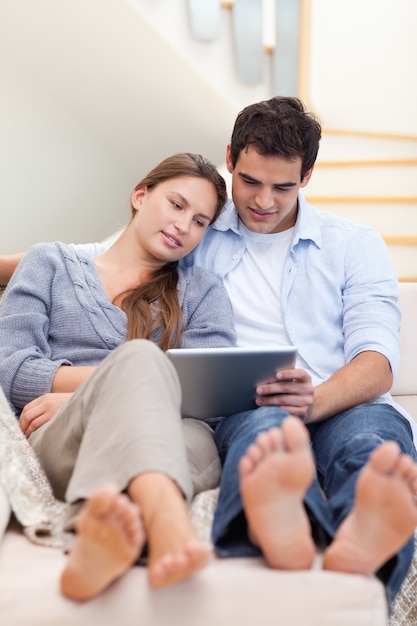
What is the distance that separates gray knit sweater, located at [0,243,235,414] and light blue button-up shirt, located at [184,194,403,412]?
5.9 inches

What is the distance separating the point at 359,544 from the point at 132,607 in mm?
262

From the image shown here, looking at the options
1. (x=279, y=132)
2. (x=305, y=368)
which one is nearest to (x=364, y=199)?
(x=279, y=132)

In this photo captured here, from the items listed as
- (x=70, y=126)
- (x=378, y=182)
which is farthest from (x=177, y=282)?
(x=70, y=126)

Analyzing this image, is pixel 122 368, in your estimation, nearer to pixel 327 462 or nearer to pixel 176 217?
pixel 327 462

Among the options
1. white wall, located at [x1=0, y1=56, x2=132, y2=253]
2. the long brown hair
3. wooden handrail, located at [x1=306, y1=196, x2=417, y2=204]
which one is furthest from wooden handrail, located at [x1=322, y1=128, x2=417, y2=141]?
the long brown hair

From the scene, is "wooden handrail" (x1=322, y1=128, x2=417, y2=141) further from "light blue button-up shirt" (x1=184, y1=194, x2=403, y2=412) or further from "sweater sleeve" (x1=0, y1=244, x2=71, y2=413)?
"sweater sleeve" (x1=0, y1=244, x2=71, y2=413)

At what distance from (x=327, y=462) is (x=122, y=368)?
1.51 feet

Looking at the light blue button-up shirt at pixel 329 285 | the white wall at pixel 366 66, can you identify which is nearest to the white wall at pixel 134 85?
the white wall at pixel 366 66

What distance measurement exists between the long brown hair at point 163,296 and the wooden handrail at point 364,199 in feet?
5.88

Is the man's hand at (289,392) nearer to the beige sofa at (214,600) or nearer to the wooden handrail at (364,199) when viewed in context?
the beige sofa at (214,600)

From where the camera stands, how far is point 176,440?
901mm

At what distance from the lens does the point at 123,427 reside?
35.1 inches

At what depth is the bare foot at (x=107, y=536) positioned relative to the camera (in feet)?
2.41

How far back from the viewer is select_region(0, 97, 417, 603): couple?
2.62ft
